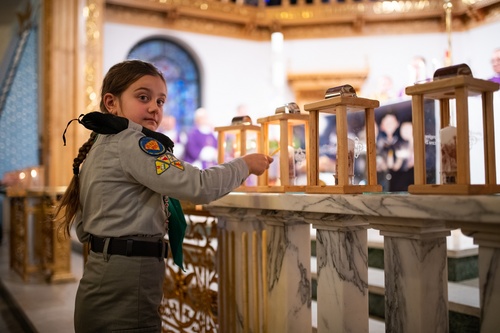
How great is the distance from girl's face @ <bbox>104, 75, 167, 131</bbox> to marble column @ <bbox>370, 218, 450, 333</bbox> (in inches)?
32.0

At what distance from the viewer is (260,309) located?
1.91 metres

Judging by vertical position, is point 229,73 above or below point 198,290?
above

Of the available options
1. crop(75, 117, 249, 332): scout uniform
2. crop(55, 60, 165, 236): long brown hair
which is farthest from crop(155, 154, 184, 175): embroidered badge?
crop(55, 60, 165, 236): long brown hair

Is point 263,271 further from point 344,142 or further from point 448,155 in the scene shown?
point 448,155

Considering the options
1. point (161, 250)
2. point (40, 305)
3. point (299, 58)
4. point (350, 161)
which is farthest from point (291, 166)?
point (299, 58)

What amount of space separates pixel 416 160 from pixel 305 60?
8591 mm

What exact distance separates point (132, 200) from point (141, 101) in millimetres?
338

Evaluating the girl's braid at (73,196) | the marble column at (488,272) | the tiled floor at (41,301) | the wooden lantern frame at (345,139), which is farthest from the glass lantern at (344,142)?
the tiled floor at (41,301)

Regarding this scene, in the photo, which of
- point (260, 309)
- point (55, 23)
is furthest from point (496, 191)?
point (55, 23)

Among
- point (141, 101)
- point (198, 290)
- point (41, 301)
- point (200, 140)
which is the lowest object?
point (41, 301)

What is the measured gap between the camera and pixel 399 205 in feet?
4.17

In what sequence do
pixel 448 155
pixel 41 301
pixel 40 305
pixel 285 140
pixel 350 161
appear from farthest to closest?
pixel 41 301, pixel 40 305, pixel 285 140, pixel 350 161, pixel 448 155

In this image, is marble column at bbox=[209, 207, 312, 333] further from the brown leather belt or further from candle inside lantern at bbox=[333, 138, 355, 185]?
the brown leather belt

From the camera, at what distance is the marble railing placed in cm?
120
